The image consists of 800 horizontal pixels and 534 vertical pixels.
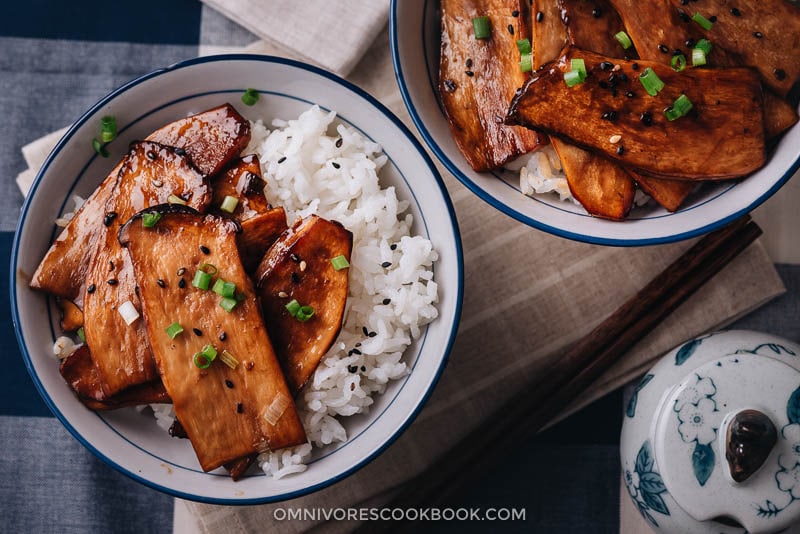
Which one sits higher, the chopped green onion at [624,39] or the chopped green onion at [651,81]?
the chopped green onion at [624,39]

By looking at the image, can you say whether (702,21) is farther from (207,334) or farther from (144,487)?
(144,487)

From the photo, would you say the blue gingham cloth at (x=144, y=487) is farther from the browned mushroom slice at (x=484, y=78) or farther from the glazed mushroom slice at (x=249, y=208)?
the browned mushroom slice at (x=484, y=78)

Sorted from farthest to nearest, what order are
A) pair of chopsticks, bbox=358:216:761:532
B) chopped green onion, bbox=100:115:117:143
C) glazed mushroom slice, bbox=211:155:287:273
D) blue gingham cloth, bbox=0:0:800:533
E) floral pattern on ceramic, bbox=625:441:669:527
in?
1. blue gingham cloth, bbox=0:0:800:533
2. pair of chopsticks, bbox=358:216:761:532
3. floral pattern on ceramic, bbox=625:441:669:527
4. chopped green onion, bbox=100:115:117:143
5. glazed mushroom slice, bbox=211:155:287:273

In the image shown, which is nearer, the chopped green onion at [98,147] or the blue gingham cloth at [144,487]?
the chopped green onion at [98,147]

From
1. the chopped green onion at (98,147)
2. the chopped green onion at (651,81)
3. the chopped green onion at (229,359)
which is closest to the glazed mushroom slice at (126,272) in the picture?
the chopped green onion at (98,147)

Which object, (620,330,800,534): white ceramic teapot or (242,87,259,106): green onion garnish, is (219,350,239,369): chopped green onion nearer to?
(242,87,259,106): green onion garnish

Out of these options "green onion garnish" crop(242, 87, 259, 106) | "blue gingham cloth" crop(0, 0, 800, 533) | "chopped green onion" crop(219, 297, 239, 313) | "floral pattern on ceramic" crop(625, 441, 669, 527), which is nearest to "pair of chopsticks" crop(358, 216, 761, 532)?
"blue gingham cloth" crop(0, 0, 800, 533)

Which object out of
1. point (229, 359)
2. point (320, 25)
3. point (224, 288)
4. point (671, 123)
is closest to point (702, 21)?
point (671, 123)
